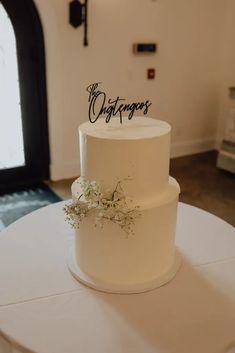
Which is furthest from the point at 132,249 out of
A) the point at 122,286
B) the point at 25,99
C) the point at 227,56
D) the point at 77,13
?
the point at 227,56

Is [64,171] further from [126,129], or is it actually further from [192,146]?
[126,129]

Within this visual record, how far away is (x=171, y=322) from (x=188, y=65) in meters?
3.85

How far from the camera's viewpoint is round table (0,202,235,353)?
121 cm

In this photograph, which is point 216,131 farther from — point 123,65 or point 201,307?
point 201,307

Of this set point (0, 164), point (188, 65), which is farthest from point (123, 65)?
point (0, 164)

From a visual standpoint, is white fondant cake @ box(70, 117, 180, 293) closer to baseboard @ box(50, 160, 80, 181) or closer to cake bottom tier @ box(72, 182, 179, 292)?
cake bottom tier @ box(72, 182, 179, 292)

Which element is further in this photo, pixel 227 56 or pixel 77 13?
pixel 227 56

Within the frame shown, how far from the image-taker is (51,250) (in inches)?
66.8

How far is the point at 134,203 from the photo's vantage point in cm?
138

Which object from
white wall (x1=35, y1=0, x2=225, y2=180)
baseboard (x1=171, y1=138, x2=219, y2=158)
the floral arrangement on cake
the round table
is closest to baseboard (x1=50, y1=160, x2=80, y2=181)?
white wall (x1=35, y1=0, x2=225, y2=180)

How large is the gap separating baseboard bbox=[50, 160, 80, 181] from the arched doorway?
0.08 m

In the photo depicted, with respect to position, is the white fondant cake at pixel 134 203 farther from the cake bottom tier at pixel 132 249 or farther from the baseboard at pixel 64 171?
the baseboard at pixel 64 171

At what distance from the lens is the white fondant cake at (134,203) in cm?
135

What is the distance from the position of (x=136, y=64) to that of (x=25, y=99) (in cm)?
132
